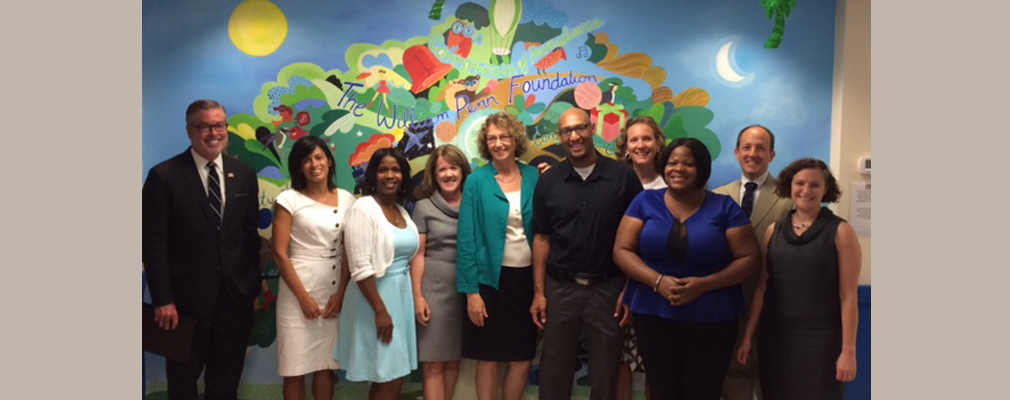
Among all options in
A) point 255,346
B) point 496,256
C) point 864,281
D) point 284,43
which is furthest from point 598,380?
point 284,43

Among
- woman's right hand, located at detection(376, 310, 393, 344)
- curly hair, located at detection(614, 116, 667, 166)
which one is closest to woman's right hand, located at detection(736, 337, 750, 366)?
curly hair, located at detection(614, 116, 667, 166)

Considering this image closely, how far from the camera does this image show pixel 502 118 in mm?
3709

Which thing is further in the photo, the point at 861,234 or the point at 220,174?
the point at 861,234

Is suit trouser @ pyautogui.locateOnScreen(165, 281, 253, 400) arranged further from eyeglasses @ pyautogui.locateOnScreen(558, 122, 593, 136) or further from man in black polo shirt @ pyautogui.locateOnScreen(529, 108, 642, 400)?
eyeglasses @ pyautogui.locateOnScreen(558, 122, 593, 136)

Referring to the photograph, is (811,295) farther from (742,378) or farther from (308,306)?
(308,306)

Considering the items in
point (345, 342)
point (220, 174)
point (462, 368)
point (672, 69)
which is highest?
point (672, 69)

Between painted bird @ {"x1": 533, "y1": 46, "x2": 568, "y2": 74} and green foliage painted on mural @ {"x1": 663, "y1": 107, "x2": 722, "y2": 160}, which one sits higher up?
painted bird @ {"x1": 533, "y1": 46, "x2": 568, "y2": 74}

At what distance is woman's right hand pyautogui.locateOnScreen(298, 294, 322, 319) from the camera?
3.54 m

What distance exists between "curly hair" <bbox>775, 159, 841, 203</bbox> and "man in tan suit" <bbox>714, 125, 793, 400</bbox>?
0.34 ft

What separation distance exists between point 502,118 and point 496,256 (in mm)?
734

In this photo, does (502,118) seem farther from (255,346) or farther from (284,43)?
(255,346)

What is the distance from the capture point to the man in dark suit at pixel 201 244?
338 cm

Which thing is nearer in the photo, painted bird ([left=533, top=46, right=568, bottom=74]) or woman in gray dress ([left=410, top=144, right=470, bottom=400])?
woman in gray dress ([left=410, top=144, right=470, bottom=400])

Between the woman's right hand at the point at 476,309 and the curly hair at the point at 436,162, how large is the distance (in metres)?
0.62
